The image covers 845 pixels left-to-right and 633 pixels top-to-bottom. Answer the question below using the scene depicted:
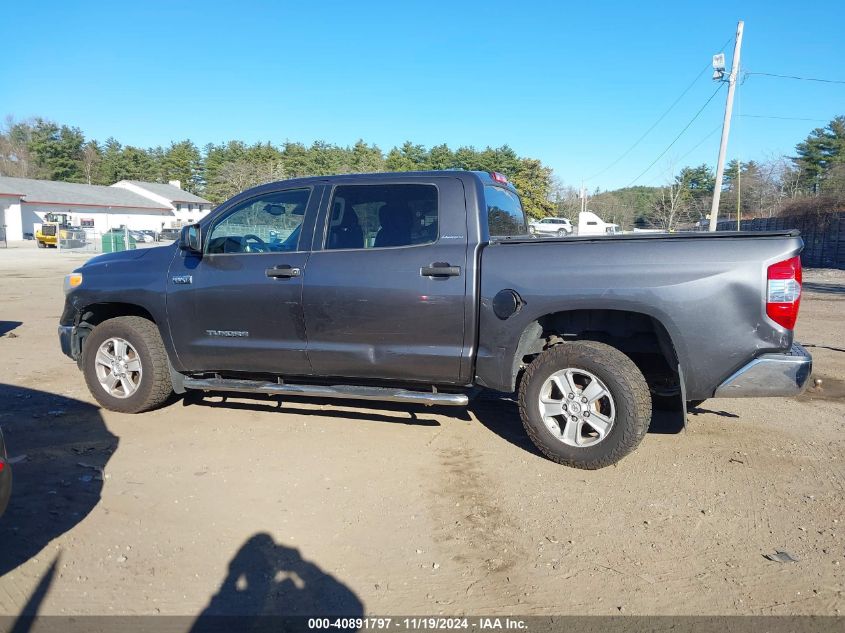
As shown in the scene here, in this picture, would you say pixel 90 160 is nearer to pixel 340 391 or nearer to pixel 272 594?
pixel 340 391

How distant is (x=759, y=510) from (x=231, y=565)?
2.99 meters

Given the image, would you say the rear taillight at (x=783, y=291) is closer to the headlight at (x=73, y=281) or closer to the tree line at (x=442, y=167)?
the headlight at (x=73, y=281)

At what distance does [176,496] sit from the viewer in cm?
383

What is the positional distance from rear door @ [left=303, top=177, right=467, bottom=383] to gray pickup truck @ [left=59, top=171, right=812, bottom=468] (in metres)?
0.01

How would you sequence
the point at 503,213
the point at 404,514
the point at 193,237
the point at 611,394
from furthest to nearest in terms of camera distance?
the point at 503,213
the point at 193,237
the point at 611,394
the point at 404,514

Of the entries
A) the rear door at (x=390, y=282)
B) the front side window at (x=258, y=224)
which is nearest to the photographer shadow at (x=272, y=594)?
the rear door at (x=390, y=282)

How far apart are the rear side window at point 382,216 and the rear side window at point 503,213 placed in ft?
1.50

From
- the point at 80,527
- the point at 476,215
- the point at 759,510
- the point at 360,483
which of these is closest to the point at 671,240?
the point at 476,215

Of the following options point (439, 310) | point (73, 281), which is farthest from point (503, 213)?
point (73, 281)

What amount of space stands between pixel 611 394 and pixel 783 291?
3.87 feet

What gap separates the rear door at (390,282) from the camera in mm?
4352

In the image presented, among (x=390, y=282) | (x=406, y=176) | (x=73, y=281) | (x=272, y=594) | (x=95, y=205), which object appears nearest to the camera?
(x=272, y=594)

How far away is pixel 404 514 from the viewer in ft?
→ 11.9

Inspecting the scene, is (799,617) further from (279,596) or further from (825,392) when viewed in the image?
(825,392)
